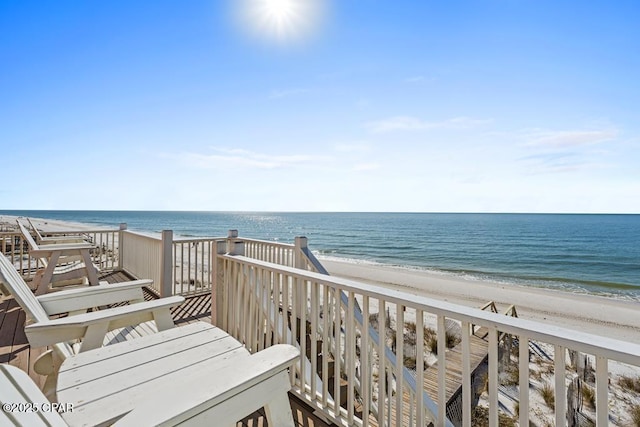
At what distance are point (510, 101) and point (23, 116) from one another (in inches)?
489

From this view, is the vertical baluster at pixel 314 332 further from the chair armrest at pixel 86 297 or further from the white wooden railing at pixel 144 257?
the white wooden railing at pixel 144 257

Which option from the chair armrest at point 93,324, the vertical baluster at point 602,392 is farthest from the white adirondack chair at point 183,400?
the vertical baluster at point 602,392

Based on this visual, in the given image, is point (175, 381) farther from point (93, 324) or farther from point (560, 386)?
point (560, 386)

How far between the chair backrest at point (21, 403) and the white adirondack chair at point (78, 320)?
30.9 inches

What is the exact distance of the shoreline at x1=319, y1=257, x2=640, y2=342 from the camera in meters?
7.54

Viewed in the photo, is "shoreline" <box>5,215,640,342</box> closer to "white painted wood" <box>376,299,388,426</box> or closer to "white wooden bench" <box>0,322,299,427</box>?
"white painted wood" <box>376,299,388,426</box>

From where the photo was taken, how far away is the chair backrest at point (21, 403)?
2.45 feet

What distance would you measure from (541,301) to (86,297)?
11.8m

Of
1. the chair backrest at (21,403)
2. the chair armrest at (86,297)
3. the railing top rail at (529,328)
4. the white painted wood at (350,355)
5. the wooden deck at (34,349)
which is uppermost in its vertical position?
the railing top rail at (529,328)

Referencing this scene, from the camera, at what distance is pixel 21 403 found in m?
0.81

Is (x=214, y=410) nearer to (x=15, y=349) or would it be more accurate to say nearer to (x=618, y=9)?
(x=15, y=349)

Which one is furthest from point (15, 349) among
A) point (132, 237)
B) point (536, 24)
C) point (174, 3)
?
point (536, 24)

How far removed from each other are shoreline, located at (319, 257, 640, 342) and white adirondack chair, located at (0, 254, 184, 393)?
872 centimetres

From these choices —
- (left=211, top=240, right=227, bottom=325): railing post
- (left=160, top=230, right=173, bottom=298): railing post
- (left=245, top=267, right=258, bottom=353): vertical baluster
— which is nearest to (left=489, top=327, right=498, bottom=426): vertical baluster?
(left=245, top=267, right=258, bottom=353): vertical baluster
